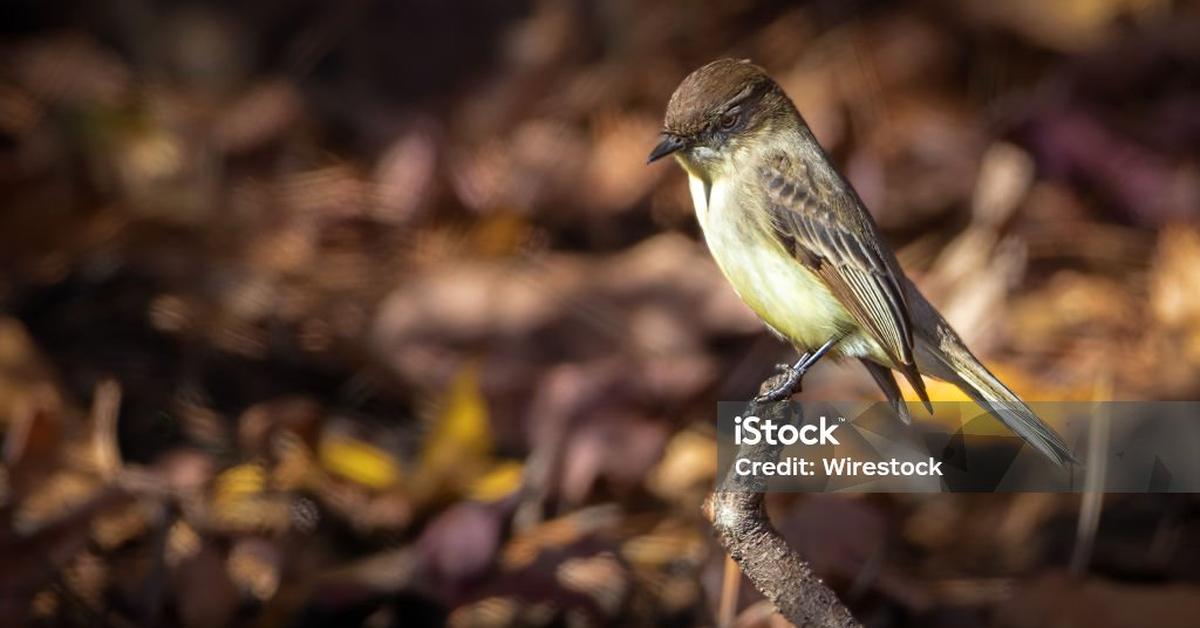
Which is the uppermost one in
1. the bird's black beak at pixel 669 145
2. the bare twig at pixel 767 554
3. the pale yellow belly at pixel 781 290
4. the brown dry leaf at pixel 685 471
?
the bird's black beak at pixel 669 145

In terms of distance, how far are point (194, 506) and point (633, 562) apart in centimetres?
76

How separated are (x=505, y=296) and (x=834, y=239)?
1.49 meters

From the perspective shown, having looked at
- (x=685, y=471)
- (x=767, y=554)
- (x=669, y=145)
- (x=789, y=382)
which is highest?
(x=669, y=145)

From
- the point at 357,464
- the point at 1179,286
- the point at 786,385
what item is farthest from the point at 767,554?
the point at 1179,286

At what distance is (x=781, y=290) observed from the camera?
6.46 feet

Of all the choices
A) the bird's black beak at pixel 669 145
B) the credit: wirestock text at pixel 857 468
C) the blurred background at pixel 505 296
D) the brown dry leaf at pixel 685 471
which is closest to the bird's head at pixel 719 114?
the bird's black beak at pixel 669 145

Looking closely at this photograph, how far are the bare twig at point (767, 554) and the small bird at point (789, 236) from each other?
0.59 ft

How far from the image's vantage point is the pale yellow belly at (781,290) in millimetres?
1970

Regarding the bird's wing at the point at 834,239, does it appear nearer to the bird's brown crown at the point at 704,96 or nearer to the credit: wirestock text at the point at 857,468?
the bird's brown crown at the point at 704,96

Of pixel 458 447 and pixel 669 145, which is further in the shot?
pixel 458 447

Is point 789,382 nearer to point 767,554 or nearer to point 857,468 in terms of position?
point 767,554

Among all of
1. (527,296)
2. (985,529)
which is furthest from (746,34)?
(985,529)

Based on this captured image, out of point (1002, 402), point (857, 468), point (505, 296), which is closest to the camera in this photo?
point (1002, 402)

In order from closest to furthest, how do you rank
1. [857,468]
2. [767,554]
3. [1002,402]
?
[767,554]
[1002,402]
[857,468]
